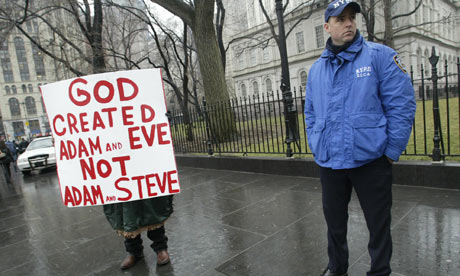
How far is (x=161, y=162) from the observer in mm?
2947

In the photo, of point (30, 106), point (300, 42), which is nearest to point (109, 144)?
point (300, 42)

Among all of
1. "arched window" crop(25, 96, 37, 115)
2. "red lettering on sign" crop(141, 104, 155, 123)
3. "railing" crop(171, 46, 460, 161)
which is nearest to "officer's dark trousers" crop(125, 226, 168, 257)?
"red lettering on sign" crop(141, 104, 155, 123)

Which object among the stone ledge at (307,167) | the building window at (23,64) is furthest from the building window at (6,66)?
the stone ledge at (307,167)

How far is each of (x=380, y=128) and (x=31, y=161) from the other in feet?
44.0

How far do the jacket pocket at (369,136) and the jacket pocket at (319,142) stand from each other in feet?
0.75

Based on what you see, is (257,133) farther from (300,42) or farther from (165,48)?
(300,42)

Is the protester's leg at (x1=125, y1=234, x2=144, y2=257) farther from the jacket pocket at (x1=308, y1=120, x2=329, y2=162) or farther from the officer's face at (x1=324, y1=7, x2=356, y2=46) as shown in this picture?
the officer's face at (x1=324, y1=7, x2=356, y2=46)

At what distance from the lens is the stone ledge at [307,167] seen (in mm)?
4238

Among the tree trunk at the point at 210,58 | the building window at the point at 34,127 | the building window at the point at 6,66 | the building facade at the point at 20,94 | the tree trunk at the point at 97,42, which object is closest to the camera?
the tree trunk at the point at 210,58

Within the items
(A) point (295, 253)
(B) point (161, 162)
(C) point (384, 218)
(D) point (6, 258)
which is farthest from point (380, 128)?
(D) point (6, 258)

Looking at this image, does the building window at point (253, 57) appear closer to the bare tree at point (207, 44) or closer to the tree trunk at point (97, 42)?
the tree trunk at point (97, 42)

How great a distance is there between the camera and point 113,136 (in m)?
2.90

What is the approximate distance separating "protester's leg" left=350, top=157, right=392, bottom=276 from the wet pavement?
1.80 ft

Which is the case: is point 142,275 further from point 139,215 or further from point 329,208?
point 329,208
